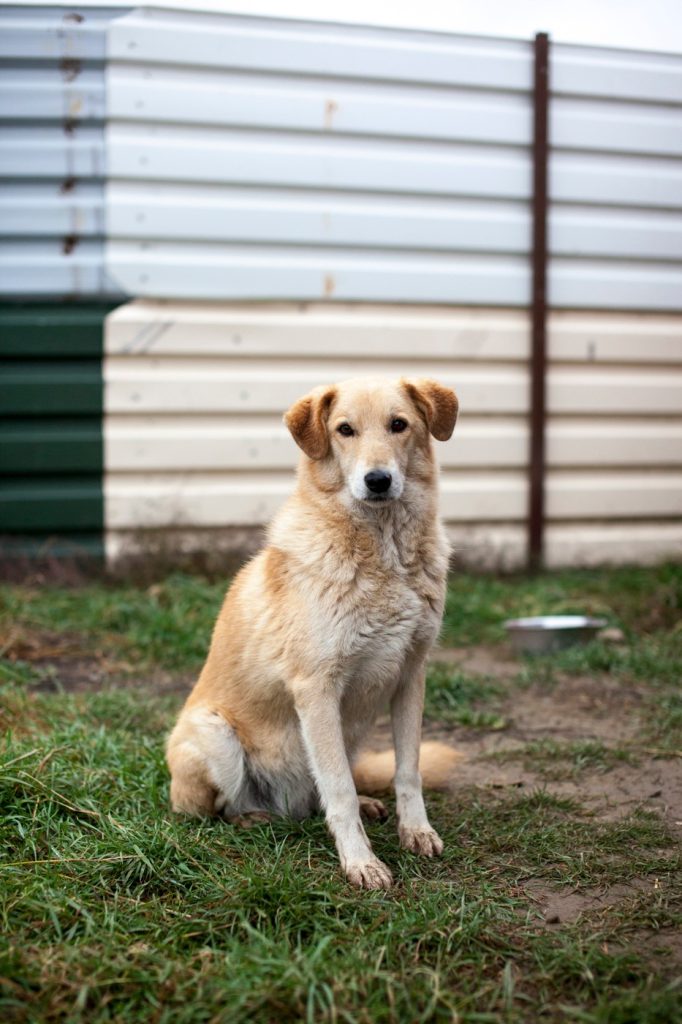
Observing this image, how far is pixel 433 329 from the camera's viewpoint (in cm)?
606

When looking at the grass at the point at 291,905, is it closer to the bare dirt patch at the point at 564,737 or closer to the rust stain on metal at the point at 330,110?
the bare dirt patch at the point at 564,737

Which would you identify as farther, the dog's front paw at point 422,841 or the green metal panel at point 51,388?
the green metal panel at point 51,388

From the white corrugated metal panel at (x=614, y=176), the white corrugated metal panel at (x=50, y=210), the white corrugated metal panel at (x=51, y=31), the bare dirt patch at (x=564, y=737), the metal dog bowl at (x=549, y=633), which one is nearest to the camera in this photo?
the bare dirt patch at (x=564, y=737)

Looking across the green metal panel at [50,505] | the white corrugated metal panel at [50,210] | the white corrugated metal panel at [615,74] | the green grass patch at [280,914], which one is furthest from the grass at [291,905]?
the white corrugated metal panel at [615,74]

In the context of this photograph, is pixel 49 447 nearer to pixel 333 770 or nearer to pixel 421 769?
pixel 421 769

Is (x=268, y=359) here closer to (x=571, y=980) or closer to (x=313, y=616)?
(x=313, y=616)

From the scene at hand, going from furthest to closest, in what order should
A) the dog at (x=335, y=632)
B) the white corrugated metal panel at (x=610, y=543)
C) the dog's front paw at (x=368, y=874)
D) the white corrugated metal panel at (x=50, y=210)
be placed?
the white corrugated metal panel at (x=610, y=543) < the white corrugated metal panel at (x=50, y=210) < the dog at (x=335, y=632) < the dog's front paw at (x=368, y=874)

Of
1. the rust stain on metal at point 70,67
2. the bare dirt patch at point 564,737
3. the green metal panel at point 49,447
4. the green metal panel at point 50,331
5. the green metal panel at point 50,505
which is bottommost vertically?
the bare dirt patch at point 564,737

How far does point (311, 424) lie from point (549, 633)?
7.95 feet

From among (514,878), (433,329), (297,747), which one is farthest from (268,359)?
(514,878)

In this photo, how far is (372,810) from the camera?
2941 millimetres

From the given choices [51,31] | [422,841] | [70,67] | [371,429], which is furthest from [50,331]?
[422,841]

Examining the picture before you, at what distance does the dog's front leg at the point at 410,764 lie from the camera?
2.62m

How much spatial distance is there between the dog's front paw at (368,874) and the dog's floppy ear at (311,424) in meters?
1.12
